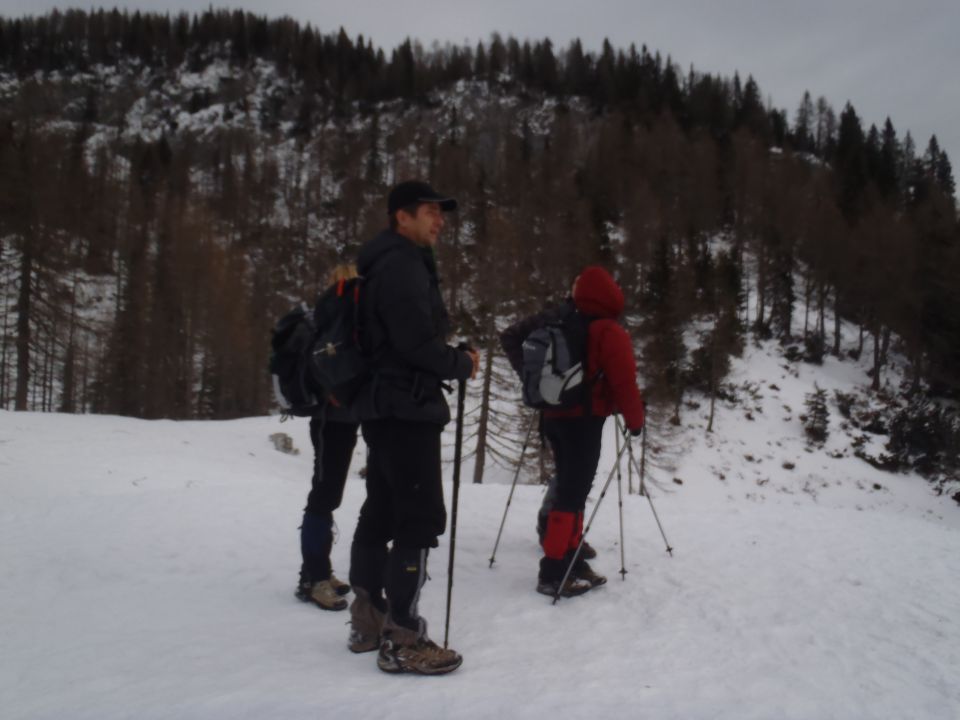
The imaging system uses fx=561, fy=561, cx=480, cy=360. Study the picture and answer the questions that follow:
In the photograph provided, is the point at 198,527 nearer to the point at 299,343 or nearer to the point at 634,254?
the point at 299,343

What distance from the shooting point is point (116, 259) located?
99.9 ft

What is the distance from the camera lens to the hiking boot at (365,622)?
9.55ft

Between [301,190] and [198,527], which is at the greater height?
[301,190]

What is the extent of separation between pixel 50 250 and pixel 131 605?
20.1m

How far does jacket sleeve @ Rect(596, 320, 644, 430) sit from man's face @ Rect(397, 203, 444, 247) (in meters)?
1.63

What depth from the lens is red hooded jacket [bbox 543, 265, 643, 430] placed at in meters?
3.92

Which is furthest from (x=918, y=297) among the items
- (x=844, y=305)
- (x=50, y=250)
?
(x=50, y=250)

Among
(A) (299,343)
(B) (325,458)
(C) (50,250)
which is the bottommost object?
(B) (325,458)

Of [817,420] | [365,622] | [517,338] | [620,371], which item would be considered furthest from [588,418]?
[817,420]

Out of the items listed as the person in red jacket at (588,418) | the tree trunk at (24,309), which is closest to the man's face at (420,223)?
the person in red jacket at (588,418)

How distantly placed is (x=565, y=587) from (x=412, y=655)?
1630mm

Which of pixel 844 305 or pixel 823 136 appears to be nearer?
pixel 844 305

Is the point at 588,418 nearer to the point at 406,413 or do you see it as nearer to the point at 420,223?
the point at 406,413

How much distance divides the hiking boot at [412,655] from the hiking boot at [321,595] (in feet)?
3.06
